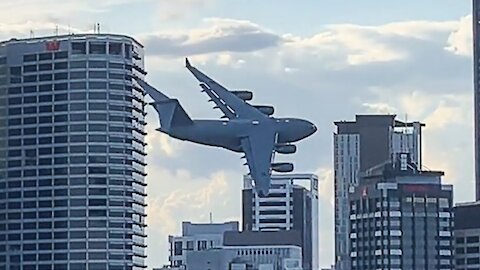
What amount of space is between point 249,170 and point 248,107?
523 cm

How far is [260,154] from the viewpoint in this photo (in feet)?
519

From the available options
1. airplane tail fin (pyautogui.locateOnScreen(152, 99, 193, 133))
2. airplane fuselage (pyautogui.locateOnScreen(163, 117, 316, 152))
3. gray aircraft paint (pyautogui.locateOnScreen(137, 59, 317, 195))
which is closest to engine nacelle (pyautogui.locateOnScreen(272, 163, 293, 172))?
gray aircraft paint (pyautogui.locateOnScreen(137, 59, 317, 195))

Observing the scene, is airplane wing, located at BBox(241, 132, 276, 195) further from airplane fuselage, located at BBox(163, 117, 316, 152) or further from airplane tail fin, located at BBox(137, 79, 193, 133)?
airplane tail fin, located at BBox(137, 79, 193, 133)

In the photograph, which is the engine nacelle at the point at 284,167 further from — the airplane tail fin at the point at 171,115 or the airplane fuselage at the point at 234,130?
the airplane tail fin at the point at 171,115

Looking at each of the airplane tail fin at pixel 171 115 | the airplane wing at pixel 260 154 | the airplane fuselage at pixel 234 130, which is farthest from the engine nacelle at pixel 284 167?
the airplane tail fin at pixel 171 115

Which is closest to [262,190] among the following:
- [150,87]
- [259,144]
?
[259,144]

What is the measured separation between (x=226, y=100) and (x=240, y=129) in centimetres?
334

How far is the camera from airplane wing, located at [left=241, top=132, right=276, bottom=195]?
156700mm

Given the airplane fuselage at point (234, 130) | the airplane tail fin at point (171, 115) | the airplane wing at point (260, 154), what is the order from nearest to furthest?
the airplane fuselage at point (234, 130) → the airplane wing at point (260, 154) → the airplane tail fin at point (171, 115)

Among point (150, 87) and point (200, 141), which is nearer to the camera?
point (200, 141)

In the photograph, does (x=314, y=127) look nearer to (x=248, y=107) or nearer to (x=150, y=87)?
(x=248, y=107)

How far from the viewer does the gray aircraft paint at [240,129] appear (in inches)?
6171

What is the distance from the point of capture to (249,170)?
162 metres

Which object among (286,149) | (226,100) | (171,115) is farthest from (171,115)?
(286,149)
